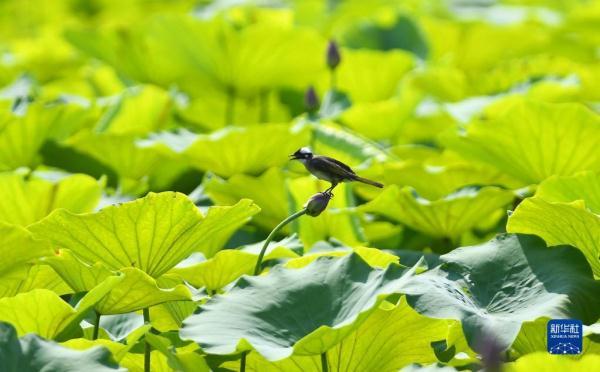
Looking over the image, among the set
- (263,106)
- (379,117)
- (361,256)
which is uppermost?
(361,256)

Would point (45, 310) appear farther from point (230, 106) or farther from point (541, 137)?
point (230, 106)

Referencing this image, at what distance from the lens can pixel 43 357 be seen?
122 cm

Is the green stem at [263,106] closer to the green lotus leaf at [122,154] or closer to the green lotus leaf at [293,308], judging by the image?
the green lotus leaf at [122,154]

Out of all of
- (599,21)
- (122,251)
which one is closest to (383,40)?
(599,21)

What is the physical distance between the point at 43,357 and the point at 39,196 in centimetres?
68

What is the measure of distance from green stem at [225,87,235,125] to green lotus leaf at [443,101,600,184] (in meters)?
0.91

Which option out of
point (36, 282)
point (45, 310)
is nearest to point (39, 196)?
point (36, 282)

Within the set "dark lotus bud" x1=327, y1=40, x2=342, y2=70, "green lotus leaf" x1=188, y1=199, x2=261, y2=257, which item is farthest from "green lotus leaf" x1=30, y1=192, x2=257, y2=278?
"dark lotus bud" x1=327, y1=40, x2=342, y2=70

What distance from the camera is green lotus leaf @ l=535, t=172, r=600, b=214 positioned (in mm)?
1710

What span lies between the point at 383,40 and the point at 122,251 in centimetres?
206

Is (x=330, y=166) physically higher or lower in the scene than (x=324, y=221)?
higher

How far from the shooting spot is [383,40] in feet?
11.3

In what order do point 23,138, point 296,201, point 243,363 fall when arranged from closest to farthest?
point 243,363 → point 296,201 → point 23,138

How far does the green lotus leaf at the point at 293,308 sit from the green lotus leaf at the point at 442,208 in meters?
0.39
